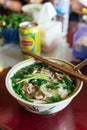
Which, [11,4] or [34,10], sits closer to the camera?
[34,10]

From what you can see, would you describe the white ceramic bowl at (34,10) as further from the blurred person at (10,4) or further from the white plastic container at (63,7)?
the blurred person at (10,4)

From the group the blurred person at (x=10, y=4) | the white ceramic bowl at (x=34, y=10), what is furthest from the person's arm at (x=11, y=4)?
the white ceramic bowl at (x=34, y=10)

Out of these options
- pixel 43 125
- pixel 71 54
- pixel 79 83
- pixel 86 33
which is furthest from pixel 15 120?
pixel 86 33

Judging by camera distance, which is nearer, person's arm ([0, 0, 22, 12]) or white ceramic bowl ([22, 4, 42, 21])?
white ceramic bowl ([22, 4, 42, 21])

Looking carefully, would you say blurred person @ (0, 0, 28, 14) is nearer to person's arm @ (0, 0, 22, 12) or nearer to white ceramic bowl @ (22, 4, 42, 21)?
person's arm @ (0, 0, 22, 12)

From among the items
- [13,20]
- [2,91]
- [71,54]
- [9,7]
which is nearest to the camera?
[2,91]

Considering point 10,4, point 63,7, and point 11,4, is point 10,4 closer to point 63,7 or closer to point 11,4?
point 11,4

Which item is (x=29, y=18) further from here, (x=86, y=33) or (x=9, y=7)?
(x=9, y=7)

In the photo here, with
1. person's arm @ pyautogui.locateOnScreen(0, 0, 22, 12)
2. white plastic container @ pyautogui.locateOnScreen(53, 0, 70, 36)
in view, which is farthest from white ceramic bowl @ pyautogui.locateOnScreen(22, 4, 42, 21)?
person's arm @ pyautogui.locateOnScreen(0, 0, 22, 12)

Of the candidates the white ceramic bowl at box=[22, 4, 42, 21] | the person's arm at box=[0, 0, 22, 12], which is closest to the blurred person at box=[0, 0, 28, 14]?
the person's arm at box=[0, 0, 22, 12]

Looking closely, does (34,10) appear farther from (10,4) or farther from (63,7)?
(10,4)

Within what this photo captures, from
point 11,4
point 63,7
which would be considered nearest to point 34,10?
point 63,7
